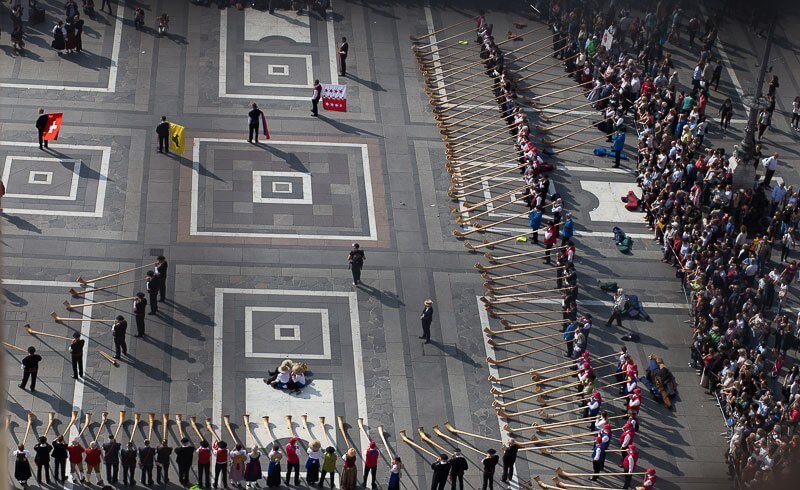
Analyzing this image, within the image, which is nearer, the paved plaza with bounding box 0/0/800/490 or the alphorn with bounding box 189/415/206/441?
the alphorn with bounding box 189/415/206/441

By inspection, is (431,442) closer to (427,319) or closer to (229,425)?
(427,319)

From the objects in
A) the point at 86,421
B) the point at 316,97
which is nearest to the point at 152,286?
the point at 86,421

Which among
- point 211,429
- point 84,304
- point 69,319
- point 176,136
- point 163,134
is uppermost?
point 163,134

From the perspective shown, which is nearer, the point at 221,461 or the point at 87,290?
the point at 221,461

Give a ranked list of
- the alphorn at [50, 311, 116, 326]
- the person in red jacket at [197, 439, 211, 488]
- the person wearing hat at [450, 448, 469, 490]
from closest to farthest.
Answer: the person in red jacket at [197, 439, 211, 488] → the person wearing hat at [450, 448, 469, 490] → the alphorn at [50, 311, 116, 326]

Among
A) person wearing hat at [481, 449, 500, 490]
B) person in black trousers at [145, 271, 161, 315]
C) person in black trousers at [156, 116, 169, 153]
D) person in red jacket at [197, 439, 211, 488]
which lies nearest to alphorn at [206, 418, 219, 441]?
person in red jacket at [197, 439, 211, 488]

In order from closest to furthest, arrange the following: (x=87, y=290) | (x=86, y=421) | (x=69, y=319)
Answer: (x=86, y=421) → (x=69, y=319) → (x=87, y=290)

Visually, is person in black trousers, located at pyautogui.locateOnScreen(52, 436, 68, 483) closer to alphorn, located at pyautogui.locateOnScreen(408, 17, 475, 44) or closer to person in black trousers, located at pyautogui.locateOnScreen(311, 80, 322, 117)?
person in black trousers, located at pyautogui.locateOnScreen(311, 80, 322, 117)
